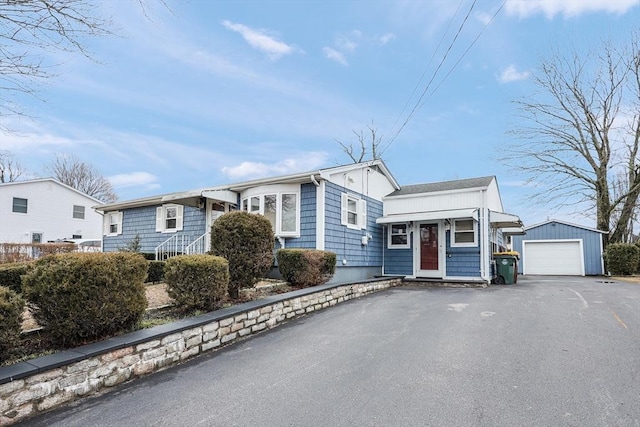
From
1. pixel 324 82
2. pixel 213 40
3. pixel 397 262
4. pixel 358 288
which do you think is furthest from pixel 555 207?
pixel 213 40

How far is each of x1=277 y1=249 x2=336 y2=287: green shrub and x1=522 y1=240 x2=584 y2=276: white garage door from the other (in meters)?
18.2

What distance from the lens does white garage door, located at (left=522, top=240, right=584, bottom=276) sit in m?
21.2

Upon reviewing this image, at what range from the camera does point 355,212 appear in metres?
12.9

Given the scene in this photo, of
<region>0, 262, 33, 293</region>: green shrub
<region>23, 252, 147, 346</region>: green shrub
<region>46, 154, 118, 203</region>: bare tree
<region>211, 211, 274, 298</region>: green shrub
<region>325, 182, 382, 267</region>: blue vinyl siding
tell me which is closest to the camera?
<region>23, 252, 147, 346</region>: green shrub

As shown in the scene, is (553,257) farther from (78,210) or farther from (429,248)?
(78,210)

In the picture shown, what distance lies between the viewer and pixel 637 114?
20.2m

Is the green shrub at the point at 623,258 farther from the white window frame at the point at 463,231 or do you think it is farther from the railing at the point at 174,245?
the railing at the point at 174,245

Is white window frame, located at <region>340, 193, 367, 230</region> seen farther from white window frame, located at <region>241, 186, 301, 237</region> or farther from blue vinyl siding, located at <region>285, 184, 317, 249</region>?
white window frame, located at <region>241, 186, 301, 237</region>

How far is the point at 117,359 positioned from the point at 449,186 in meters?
12.9

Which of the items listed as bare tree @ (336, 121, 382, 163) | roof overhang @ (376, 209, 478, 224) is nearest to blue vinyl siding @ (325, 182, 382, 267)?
roof overhang @ (376, 209, 478, 224)

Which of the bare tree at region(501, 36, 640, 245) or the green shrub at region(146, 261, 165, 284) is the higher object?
the bare tree at region(501, 36, 640, 245)

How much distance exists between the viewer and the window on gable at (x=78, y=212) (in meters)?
25.6

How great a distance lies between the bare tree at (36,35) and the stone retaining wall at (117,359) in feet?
13.8

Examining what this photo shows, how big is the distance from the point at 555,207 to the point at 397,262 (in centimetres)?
1366
